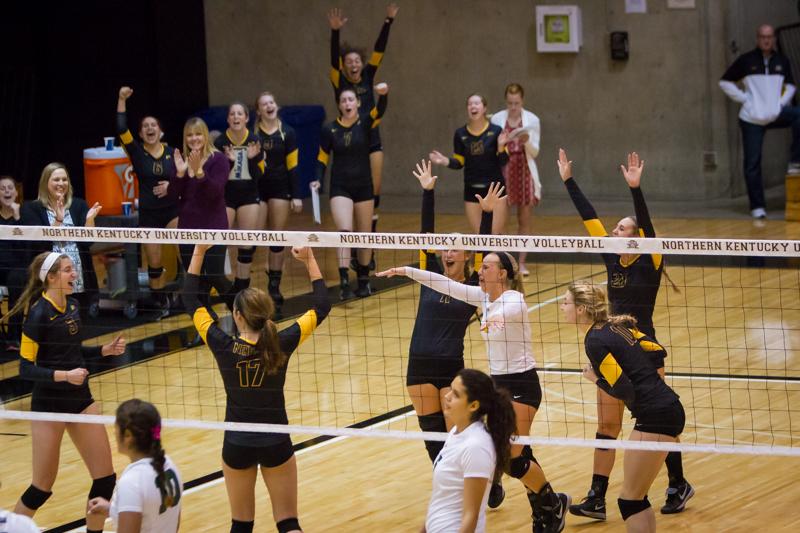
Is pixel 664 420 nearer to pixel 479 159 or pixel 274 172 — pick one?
pixel 479 159

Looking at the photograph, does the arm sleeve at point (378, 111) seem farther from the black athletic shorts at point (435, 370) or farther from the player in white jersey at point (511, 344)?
the black athletic shorts at point (435, 370)

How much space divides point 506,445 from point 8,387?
6.59 meters

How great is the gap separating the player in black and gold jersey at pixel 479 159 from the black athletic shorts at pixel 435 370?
18.6 ft

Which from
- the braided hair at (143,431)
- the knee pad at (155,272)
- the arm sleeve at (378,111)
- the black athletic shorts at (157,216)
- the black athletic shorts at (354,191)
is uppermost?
the arm sleeve at (378,111)

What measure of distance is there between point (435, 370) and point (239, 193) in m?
6.00

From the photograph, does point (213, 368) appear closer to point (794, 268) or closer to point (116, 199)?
Result: point (116, 199)

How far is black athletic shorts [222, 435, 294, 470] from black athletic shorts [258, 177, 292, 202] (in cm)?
708

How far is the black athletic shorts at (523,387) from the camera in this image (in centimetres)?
710

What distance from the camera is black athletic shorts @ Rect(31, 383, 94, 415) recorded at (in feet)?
23.1

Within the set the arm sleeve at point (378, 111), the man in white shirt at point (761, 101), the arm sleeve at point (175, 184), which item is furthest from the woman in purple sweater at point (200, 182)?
the man in white shirt at point (761, 101)

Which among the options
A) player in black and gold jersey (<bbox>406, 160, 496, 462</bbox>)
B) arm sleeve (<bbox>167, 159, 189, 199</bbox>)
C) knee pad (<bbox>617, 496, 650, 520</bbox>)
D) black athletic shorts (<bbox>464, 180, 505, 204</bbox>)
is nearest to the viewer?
knee pad (<bbox>617, 496, 650, 520</bbox>)

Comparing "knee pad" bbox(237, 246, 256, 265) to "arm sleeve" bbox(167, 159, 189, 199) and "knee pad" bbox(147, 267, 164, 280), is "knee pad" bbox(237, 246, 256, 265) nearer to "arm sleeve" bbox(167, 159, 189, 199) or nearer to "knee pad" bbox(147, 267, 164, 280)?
"knee pad" bbox(147, 267, 164, 280)

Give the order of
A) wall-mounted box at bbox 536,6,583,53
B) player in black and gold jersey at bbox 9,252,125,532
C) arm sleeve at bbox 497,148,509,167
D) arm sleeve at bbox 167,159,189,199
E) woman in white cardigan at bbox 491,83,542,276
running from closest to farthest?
1. player in black and gold jersey at bbox 9,252,125,532
2. arm sleeve at bbox 167,159,189,199
3. arm sleeve at bbox 497,148,509,167
4. woman in white cardigan at bbox 491,83,542,276
5. wall-mounted box at bbox 536,6,583,53

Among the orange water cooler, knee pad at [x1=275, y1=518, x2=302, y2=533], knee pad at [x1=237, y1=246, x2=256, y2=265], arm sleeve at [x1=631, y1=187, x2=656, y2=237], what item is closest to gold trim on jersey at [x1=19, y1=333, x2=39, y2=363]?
knee pad at [x1=275, y1=518, x2=302, y2=533]
